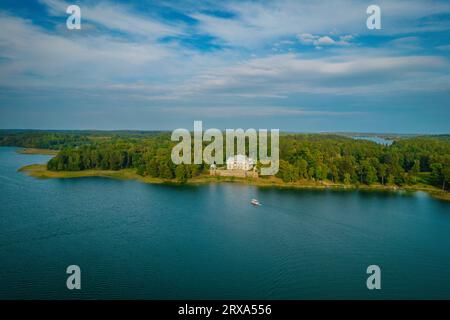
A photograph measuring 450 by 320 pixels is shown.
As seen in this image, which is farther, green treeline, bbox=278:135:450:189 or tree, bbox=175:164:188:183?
tree, bbox=175:164:188:183

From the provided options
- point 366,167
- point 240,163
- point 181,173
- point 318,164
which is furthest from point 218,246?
point 366,167

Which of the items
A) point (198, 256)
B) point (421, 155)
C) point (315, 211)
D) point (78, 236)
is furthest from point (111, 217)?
point (421, 155)

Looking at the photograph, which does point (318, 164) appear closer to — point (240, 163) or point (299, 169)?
point (299, 169)

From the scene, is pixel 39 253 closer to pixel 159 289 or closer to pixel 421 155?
pixel 159 289

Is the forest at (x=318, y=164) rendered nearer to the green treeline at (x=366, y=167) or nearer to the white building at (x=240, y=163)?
the green treeline at (x=366, y=167)

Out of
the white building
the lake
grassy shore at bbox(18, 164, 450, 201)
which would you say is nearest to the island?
grassy shore at bbox(18, 164, 450, 201)

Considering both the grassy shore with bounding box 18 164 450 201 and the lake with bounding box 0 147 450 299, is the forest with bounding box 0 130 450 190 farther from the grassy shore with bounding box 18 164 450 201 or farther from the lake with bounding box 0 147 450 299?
the lake with bounding box 0 147 450 299

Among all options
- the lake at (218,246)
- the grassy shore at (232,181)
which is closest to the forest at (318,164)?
the grassy shore at (232,181)
